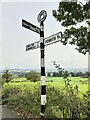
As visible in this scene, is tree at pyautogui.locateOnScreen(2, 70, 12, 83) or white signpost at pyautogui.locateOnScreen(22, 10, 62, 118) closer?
white signpost at pyautogui.locateOnScreen(22, 10, 62, 118)

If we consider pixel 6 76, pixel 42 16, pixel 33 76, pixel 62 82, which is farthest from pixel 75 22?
pixel 6 76

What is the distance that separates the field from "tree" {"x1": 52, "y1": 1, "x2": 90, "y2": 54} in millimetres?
966

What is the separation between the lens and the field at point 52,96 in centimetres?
838

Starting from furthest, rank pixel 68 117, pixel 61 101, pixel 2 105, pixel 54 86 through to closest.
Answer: pixel 2 105, pixel 54 86, pixel 61 101, pixel 68 117

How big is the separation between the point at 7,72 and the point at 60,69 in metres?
2.40

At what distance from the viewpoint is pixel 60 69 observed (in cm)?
915

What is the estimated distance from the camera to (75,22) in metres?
8.49

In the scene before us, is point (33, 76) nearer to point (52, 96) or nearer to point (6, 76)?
point (6, 76)

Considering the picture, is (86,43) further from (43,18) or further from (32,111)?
(32,111)

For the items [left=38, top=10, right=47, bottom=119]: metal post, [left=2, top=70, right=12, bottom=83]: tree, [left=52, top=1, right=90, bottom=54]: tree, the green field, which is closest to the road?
[left=38, top=10, right=47, bottom=119]: metal post

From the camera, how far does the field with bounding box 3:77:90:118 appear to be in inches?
330

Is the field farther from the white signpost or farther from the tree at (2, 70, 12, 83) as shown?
the white signpost

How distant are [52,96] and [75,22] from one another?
186 centimetres

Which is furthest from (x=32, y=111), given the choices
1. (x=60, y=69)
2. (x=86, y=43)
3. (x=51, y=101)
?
(x=86, y=43)
